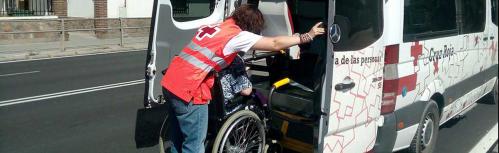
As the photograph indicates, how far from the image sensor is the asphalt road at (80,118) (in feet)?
19.2

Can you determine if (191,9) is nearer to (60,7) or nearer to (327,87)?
(327,87)

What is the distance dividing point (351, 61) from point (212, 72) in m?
1.09

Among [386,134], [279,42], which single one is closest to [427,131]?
[386,134]

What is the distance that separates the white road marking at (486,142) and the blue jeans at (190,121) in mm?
3189

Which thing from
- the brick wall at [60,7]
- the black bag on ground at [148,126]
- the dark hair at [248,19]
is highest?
the brick wall at [60,7]

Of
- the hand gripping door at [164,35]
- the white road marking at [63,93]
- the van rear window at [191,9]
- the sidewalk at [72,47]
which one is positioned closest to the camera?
the hand gripping door at [164,35]

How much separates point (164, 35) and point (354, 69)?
194 cm

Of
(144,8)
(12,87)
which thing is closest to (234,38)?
(12,87)

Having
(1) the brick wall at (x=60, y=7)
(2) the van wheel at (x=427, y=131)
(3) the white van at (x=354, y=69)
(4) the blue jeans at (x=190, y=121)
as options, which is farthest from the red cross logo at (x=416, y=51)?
(1) the brick wall at (x=60, y=7)

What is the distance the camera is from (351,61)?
12.8 ft

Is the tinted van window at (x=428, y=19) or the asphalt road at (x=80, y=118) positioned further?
the asphalt road at (x=80, y=118)

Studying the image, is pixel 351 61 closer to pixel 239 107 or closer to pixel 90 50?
pixel 239 107

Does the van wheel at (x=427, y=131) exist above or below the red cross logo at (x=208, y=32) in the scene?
below

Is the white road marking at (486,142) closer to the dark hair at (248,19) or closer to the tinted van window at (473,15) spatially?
the tinted van window at (473,15)
